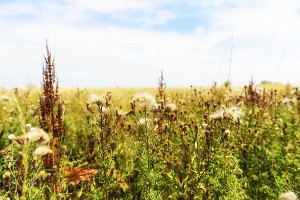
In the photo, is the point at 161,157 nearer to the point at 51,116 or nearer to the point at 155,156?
the point at 155,156

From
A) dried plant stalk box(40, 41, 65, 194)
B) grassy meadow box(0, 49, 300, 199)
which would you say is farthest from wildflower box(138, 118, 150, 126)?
dried plant stalk box(40, 41, 65, 194)

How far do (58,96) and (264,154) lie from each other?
3096 mm

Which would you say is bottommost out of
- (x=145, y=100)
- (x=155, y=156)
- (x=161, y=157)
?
(x=161, y=157)

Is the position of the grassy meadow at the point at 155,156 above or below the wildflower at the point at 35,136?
below

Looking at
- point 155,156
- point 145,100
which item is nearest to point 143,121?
point 145,100

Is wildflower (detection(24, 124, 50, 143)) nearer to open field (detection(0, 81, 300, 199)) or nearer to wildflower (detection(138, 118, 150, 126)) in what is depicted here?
open field (detection(0, 81, 300, 199))

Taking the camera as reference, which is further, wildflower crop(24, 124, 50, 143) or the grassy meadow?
the grassy meadow

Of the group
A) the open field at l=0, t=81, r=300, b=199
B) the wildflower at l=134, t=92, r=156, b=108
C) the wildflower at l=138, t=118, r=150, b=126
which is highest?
the wildflower at l=134, t=92, r=156, b=108

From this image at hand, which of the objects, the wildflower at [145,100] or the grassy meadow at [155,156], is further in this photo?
the wildflower at [145,100]

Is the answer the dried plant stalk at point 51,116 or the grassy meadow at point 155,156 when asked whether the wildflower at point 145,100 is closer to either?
the grassy meadow at point 155,156

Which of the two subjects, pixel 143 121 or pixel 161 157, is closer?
pixel 143 121

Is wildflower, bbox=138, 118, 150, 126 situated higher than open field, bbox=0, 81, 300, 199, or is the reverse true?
wildflower, bbox=138, 118, 150, 126

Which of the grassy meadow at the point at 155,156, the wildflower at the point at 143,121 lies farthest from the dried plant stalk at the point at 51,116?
the wildflower at the point at 143,121

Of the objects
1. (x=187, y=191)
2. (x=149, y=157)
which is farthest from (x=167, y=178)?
(x=149, y=157)
